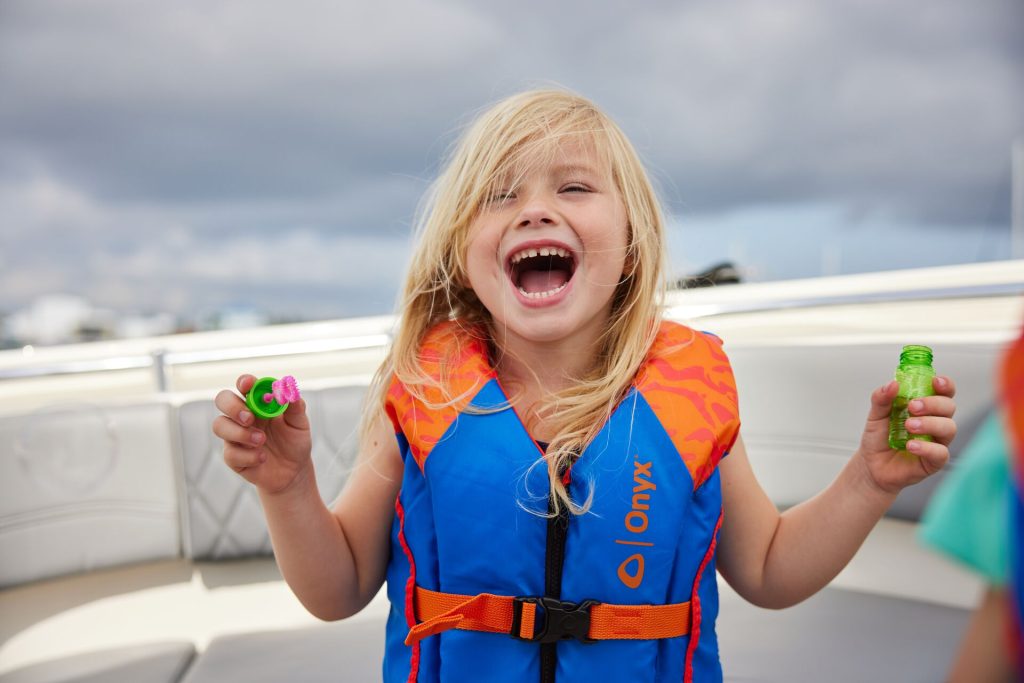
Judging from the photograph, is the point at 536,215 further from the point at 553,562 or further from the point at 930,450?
the point at 930,450

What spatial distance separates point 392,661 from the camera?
1317 millimetres

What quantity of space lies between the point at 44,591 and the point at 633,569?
181 cm

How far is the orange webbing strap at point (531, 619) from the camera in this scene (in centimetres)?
115

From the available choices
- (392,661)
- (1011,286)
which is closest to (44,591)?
(392,661)

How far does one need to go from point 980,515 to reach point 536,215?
0.97m

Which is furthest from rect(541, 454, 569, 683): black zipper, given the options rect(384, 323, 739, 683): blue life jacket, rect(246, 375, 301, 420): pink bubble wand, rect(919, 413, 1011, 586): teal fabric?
rect(919, 413, 1011, 586): teal fabric

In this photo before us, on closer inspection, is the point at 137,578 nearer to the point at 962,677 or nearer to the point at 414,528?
the point at 414,528

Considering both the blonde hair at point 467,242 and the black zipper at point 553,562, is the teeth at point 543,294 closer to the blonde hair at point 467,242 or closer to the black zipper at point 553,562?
the blonde hair at point 467,242

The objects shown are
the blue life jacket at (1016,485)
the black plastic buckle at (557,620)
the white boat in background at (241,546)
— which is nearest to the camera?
the blue life jacket at (1016,485)

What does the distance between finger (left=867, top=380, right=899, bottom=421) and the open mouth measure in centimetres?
51

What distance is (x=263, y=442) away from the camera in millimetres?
1135

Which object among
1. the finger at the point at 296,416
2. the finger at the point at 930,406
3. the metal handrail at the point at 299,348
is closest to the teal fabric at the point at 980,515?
the finger at the point at 930,406

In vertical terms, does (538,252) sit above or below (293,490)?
above

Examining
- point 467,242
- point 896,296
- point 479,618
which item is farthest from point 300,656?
point 896,296
